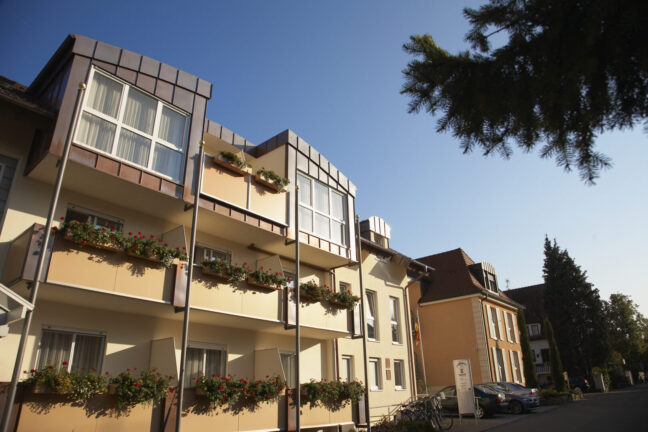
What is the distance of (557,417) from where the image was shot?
63.4 ft

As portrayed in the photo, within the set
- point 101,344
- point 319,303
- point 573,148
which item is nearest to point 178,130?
point 101,344

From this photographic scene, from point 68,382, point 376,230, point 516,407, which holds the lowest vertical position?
point 516,407

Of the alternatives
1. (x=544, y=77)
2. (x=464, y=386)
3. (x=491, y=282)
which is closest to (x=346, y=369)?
(x=464, y=386)

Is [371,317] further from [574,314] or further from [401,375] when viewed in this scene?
[574,314]

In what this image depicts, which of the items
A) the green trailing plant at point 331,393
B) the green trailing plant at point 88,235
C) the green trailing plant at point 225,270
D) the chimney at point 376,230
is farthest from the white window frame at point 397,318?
the green trailing plant at point 88,235

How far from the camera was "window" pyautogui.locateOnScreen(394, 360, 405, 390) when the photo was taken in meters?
21.4

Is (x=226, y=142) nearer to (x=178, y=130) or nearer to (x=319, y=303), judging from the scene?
(x=178, y=130)

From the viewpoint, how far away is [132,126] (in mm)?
11719

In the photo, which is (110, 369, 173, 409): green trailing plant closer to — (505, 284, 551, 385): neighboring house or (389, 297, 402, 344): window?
(389, 297, 402, 344): window

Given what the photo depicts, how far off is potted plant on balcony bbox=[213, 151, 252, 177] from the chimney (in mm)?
11442

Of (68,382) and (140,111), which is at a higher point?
(140,111)

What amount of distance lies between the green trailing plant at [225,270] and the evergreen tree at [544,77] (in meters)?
9.34

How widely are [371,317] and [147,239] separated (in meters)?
12.4

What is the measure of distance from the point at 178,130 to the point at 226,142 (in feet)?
11.0
